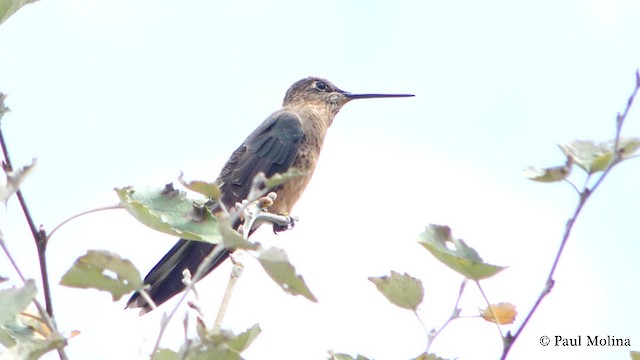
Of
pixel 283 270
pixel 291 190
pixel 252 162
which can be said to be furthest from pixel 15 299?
pixel 252 162

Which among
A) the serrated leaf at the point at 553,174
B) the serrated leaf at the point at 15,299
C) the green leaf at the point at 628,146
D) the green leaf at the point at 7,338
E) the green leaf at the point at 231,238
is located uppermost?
the green leaf at the point at 628,146

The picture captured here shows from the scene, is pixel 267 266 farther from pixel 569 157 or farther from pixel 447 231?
pixel 569 157

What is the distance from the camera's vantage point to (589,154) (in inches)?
70.5

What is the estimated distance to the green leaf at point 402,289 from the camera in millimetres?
2137

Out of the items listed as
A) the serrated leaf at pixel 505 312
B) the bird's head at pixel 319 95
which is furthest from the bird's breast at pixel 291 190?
the serrated leaf at pixel 505 312

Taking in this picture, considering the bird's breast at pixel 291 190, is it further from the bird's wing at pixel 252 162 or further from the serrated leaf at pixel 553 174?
the serrated leaf at pixel 553 174

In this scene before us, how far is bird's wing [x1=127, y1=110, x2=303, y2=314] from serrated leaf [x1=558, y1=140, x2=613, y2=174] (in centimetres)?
399

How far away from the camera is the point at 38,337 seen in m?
2.01

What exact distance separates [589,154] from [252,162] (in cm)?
526

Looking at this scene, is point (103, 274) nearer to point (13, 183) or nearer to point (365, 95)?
point (13, 183)

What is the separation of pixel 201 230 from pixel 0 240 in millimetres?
414

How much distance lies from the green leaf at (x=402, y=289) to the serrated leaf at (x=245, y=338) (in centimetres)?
33

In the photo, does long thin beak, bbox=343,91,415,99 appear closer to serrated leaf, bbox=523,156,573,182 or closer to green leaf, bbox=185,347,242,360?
serrated leaf, bbox=523,156,573,182

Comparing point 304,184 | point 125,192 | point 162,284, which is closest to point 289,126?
point 304,184
